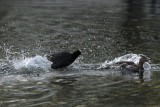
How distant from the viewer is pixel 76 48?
1694cm

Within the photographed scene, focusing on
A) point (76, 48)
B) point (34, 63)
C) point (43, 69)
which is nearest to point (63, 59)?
point (43, 69)

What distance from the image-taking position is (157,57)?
15023 mm

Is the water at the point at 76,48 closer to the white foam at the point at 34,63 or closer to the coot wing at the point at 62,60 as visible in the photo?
the white foam at the point at 34,63

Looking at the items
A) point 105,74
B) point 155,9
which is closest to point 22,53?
point 105,74

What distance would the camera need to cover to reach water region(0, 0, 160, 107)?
9930 mm

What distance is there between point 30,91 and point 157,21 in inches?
630

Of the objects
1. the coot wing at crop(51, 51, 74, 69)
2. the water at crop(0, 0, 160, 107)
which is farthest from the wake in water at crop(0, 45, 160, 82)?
the coot wing at crop(51, 51, 74, 69)

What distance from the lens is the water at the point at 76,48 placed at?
32.6 feet

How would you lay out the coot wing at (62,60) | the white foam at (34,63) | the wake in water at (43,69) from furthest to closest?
the white foam at (34,63) < the coot wing at (62,60) < the wake in water at (43,69)

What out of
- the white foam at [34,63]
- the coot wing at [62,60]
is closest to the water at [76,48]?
the white foam at [34,63]

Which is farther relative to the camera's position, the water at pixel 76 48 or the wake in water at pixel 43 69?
the wake in water at pixel 43 69

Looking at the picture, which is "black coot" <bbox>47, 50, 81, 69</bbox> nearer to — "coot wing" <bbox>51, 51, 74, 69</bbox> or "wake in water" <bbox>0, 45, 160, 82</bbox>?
"coot wing" <bbox>51, 51, 74, 69</bbox>

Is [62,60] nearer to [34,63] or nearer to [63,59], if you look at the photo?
[63,59]

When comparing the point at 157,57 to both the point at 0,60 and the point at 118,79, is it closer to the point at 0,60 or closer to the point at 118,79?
the point at 118,79
